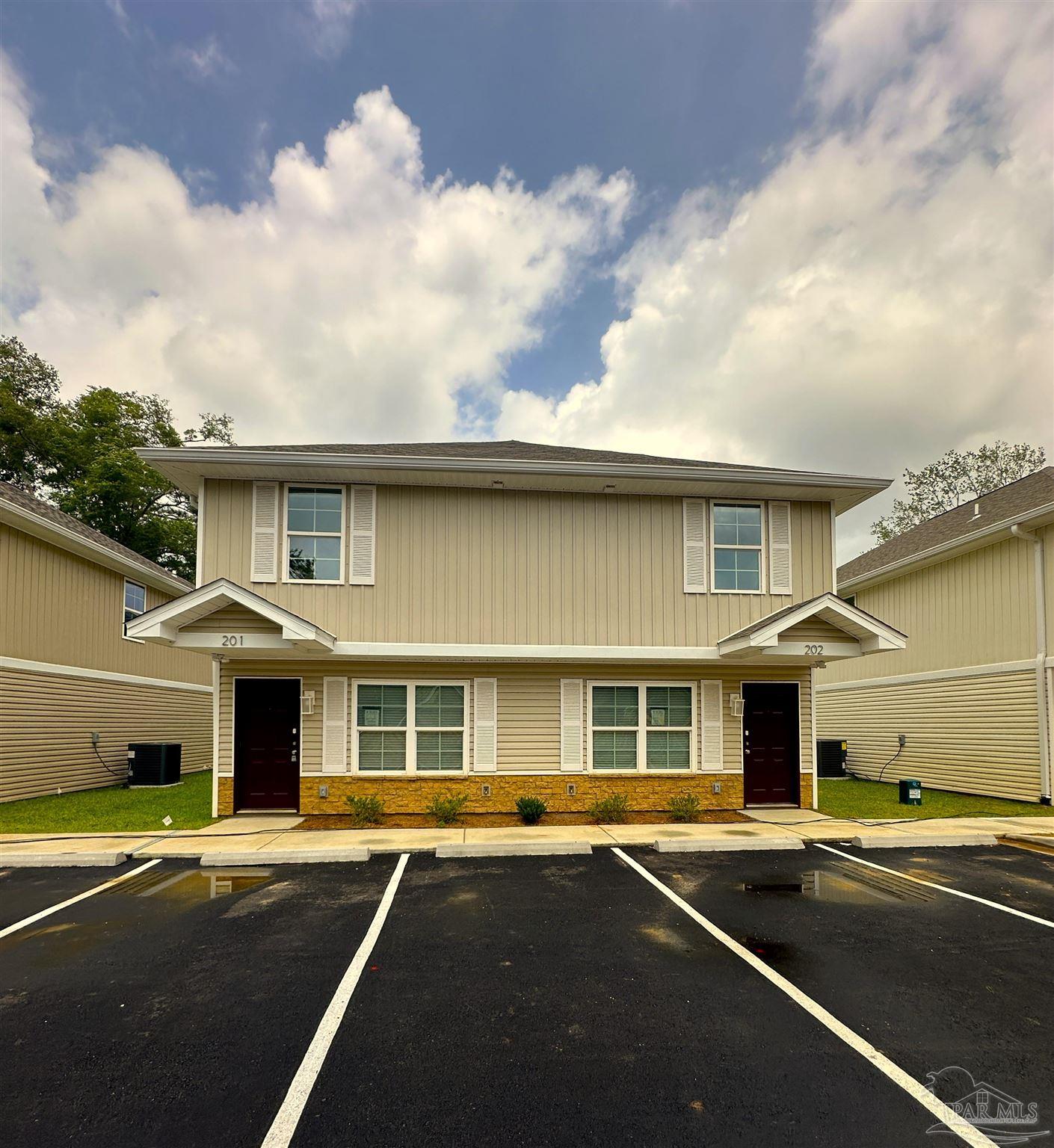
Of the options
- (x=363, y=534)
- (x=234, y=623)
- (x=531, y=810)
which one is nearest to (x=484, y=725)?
(x=531, y=810)

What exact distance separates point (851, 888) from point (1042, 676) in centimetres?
895

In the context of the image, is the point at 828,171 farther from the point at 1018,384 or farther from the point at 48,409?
the point at 48,409

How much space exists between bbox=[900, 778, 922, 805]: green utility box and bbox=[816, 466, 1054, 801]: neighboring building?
2.74 m

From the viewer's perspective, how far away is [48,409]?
26266 mm

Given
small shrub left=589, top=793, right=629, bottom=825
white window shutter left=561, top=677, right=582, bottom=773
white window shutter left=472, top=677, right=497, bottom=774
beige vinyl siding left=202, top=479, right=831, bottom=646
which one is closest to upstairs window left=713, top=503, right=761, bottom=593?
beige vinyl siding left=202, top=479, right=831, bottom=646

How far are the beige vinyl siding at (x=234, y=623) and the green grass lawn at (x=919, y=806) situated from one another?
10709 mm

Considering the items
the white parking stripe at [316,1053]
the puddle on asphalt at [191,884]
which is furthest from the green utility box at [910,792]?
the puddle on asphalt at [191,884]

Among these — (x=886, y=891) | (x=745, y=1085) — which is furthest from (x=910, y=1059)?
(x=886, y=891)

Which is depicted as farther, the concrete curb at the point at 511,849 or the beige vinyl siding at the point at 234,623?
the beige vinyl siding at the point at 234,623

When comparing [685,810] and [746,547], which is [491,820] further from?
[746,547]

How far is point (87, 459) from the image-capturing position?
1021 inches

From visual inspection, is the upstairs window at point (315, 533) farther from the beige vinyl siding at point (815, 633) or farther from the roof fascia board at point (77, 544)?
the beige vinyl siding at point (815, 633)

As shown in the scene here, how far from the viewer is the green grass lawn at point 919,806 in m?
11.0

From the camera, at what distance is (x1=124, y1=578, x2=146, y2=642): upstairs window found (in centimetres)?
1602
